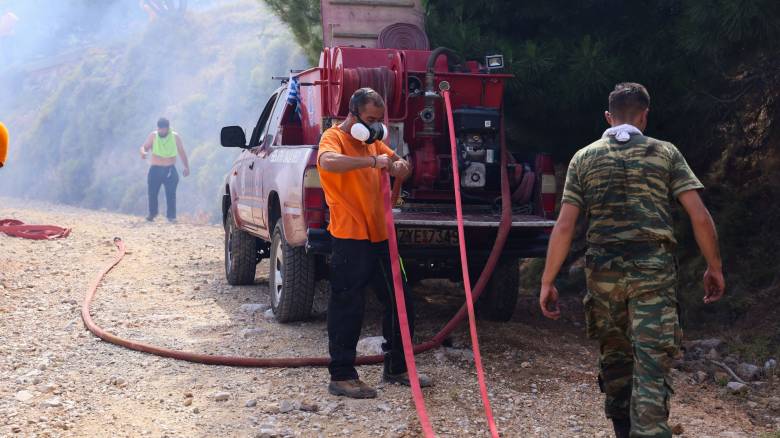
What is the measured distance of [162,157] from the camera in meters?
16.3

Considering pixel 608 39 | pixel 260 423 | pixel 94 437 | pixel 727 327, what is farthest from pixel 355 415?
pixel 608 39

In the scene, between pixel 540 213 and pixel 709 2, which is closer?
pixel 709 2

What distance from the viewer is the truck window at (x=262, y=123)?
28.8ft

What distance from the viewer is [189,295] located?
9.05 metres

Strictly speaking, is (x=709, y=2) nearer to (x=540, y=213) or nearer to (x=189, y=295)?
(x=540, y=213)

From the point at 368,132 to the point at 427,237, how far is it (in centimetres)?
163

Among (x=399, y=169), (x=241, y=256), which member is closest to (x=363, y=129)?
(x=399, y=169)

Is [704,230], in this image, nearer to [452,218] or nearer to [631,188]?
[631,188]

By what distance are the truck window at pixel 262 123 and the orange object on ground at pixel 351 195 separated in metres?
3.41

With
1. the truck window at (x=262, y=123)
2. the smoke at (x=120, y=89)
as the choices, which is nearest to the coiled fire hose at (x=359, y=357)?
the truck window at (x=262, y=123)

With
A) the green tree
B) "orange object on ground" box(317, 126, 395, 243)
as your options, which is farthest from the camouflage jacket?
the green tree

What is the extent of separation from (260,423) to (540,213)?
311 cm

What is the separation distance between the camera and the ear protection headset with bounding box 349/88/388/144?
5.18m

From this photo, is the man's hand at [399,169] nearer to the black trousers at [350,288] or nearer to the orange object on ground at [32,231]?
the black trousers at [350,288]
